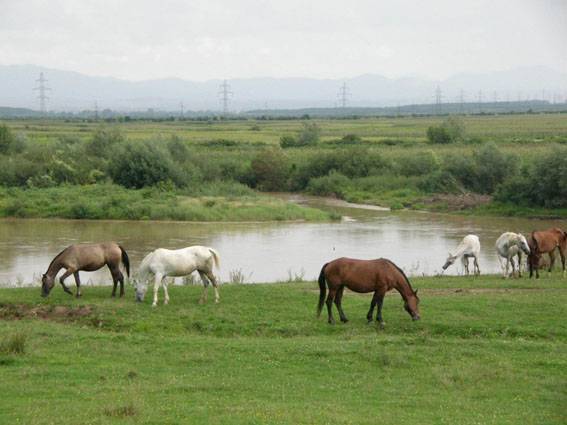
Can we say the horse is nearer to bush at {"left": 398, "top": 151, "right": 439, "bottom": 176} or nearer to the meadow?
the meadow

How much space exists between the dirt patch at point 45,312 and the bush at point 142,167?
33.3 m

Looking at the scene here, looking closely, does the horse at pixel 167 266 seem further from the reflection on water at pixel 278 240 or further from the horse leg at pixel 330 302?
the reflection on water at pixel 278 240

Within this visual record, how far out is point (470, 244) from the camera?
2212 cm

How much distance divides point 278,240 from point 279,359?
2235 centimetres

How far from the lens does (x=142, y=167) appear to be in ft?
162

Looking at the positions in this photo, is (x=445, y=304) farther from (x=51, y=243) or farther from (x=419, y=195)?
(x=419, y=195)

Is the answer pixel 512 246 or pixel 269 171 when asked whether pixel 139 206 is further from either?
pixel 512 246

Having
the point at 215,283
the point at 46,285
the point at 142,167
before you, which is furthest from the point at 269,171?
the point at 215,283

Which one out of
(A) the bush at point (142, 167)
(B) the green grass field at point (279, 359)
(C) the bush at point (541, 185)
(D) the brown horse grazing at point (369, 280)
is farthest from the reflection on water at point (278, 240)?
(D) the brown horse grazing at point (369, 280)

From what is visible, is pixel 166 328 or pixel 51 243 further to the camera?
pixel 51 243

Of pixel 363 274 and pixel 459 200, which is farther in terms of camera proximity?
pixel 459 200

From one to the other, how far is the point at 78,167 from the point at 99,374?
134 feet

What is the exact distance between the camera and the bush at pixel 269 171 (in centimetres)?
5912

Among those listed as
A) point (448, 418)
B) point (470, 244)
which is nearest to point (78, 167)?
point (470, 244)
